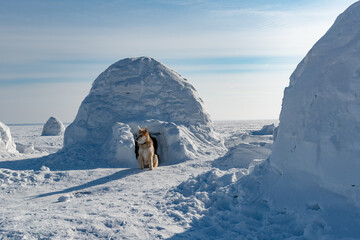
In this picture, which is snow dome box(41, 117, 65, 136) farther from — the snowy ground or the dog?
the dog

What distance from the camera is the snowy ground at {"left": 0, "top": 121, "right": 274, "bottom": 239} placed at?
363 centimetres

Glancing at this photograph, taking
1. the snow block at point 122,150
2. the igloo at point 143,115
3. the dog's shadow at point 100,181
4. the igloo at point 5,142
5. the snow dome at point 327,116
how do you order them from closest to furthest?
the snow dome at point 327,116 → the dog's shadow at point 100,181 → the snow block at point 122,150 → the igloo at point 143,115 → the igloo at point 5,142

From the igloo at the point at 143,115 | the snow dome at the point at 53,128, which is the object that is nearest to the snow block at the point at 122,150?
the igloo at the point at 143,115

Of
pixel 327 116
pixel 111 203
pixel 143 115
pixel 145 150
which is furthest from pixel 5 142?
pixel 327 116

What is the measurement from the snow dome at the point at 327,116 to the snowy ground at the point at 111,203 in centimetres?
110

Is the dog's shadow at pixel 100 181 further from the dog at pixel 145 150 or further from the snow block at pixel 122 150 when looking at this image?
the snow block at pixel 122 150

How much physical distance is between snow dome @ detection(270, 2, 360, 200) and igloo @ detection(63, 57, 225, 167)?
616cm

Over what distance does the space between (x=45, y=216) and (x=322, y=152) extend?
12.0ft

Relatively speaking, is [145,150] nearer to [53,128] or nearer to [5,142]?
[5,142]

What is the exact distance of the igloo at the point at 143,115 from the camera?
35.6ft

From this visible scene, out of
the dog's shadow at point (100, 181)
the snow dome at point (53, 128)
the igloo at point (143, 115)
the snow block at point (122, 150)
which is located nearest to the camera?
the dog's shadow at point (100, 181)

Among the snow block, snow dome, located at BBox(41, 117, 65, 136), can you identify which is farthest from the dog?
snow dome, located at BBox(41, 117, 65, 136)

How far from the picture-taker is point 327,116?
4.12 meters

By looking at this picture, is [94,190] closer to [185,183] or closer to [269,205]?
[185,183]
